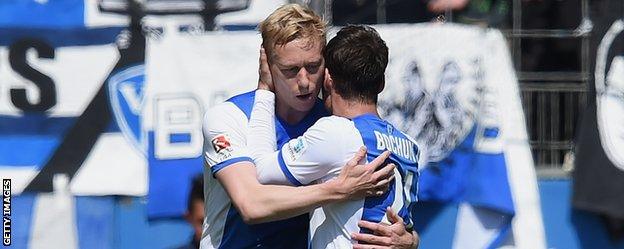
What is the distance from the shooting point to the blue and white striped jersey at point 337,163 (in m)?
3.99

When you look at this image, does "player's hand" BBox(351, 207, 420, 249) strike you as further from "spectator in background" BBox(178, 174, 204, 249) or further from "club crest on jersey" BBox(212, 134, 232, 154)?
"spectator in background" BBox(178, 174, 204, 249)

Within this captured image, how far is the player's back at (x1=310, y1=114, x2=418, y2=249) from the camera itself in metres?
4.02

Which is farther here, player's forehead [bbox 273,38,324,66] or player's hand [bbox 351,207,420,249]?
player's forehead [bbox 273,38,324,66]

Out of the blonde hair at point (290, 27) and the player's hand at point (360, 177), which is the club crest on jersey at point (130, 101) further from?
the player's hand at point (360, 177)

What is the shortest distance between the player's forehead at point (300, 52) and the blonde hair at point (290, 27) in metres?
0.01

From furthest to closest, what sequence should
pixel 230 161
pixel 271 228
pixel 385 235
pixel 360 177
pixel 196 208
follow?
pixel 196 208 → pixel 271 228 → pixel 230 161 → pixel 385 235 → pixel 360 177

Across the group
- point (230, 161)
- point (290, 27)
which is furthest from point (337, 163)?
point (290, 27)

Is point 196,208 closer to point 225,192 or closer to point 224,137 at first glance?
point 225,192

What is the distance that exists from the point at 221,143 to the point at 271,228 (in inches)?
14.2

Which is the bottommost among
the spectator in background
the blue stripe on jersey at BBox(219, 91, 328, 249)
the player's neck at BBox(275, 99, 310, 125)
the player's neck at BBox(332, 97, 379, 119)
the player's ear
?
the spectator in background

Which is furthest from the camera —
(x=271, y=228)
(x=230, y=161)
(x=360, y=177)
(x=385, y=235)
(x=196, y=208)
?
(x=196, y=208)

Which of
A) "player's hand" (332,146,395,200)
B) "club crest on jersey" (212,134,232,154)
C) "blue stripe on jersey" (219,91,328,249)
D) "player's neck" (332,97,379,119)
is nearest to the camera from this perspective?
"player's hand" (332,146,395,200)

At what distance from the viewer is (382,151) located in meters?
4.04

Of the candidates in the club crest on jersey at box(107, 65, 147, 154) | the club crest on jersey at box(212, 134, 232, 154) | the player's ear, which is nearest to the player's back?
the player's ear
